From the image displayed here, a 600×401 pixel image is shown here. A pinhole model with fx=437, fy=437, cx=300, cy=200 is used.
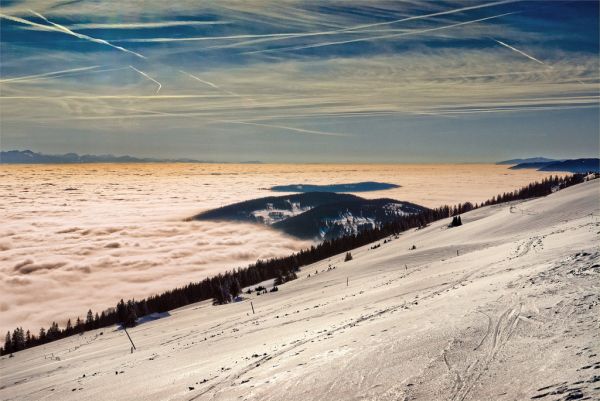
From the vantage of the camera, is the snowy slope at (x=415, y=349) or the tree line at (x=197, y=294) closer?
the snowy slope at (x=415, y=349)

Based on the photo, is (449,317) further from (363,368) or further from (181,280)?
(181,280)

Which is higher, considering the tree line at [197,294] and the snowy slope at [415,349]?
the tree line at [197,294]

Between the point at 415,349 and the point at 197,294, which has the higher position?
the point at 197,294

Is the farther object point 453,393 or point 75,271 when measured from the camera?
point 75,271

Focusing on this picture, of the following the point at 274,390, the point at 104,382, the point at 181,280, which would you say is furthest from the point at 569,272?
the point at 181,280

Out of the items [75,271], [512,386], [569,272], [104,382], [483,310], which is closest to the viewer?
[512,386]

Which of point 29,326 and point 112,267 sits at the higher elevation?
point 112,267

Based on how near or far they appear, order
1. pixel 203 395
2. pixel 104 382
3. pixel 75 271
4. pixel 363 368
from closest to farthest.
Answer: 1. pixel 363 368
2. pixel 203 395
3. pixel 104 382
4. pixel 75 271

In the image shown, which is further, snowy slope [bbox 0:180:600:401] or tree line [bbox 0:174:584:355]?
tree line [bbox 0:174:584:355]

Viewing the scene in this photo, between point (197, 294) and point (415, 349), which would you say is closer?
point (415, 349)

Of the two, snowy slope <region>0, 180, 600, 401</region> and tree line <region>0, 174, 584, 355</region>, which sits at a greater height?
tree line <region>0, 174, 584, 355</region>
